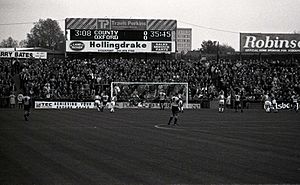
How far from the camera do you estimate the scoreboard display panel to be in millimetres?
62000

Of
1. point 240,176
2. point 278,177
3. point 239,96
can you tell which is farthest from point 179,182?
point 239,96

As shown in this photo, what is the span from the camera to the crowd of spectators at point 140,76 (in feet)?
174

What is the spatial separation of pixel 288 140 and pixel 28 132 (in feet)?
37.5

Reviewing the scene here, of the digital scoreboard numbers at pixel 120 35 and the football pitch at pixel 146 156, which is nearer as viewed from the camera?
the football pitch at pixel 146 156

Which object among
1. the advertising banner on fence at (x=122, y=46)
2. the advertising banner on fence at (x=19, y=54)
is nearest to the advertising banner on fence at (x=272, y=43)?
the advertising banner on fence at (x=122, y=46)

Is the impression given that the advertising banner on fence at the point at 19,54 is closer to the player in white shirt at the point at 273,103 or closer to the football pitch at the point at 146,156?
the player in white shirt at the point at 273,103

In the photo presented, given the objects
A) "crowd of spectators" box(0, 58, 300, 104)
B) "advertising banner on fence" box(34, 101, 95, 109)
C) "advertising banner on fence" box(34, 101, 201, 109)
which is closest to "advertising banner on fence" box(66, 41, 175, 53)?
"crowd of spectators" box(0, 58, 300, 104)

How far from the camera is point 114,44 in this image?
6231 cm

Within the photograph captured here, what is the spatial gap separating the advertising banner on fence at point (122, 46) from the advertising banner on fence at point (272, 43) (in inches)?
428

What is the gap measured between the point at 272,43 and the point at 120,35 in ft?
66.4

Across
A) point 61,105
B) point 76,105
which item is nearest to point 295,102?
point 76,105

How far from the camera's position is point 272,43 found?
67125 millimetres

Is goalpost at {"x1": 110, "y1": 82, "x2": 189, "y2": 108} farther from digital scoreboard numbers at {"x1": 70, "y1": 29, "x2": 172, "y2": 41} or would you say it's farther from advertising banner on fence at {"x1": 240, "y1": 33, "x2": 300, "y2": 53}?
advertising banner on fence at {"x1": 240, "y1": 33, "x2": 300, "y2": 53}

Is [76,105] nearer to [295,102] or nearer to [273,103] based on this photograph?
[273,103]
